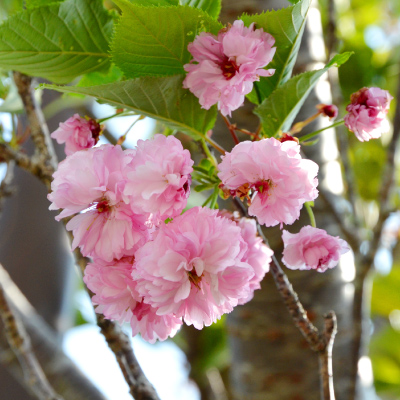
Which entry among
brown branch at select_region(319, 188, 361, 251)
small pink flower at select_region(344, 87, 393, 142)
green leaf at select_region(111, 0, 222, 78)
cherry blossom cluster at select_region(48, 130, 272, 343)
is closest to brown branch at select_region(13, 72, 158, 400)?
cherry blossom cluster at select_region(48, 130, 272, 343)

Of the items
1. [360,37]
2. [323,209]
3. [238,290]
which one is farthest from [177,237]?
[360,37]

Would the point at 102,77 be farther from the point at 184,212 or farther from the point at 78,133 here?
the point at 184,212

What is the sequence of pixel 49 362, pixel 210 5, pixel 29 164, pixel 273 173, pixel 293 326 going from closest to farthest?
pixel 273 173
pixel 210 5
pixel 29 164
pixel 293 326
pixel 49 362

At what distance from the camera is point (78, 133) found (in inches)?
18.0

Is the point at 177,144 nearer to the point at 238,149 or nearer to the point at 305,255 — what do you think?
the point at 238,149

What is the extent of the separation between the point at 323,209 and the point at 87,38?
498 millimetres

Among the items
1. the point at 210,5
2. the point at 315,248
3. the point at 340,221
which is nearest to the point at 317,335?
the point at 315,248

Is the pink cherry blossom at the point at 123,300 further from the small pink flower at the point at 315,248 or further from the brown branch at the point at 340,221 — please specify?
the brown branch at the point at 340,221

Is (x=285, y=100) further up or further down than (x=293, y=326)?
further up

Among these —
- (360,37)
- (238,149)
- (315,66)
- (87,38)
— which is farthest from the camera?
(360,37)

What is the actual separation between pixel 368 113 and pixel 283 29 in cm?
11

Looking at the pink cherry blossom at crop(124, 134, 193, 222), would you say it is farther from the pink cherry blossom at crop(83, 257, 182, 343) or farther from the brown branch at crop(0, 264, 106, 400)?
the brown branch at crop(0, 264, 106, 400)

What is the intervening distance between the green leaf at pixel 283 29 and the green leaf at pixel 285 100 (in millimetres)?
25

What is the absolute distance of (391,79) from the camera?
5.18 ft
